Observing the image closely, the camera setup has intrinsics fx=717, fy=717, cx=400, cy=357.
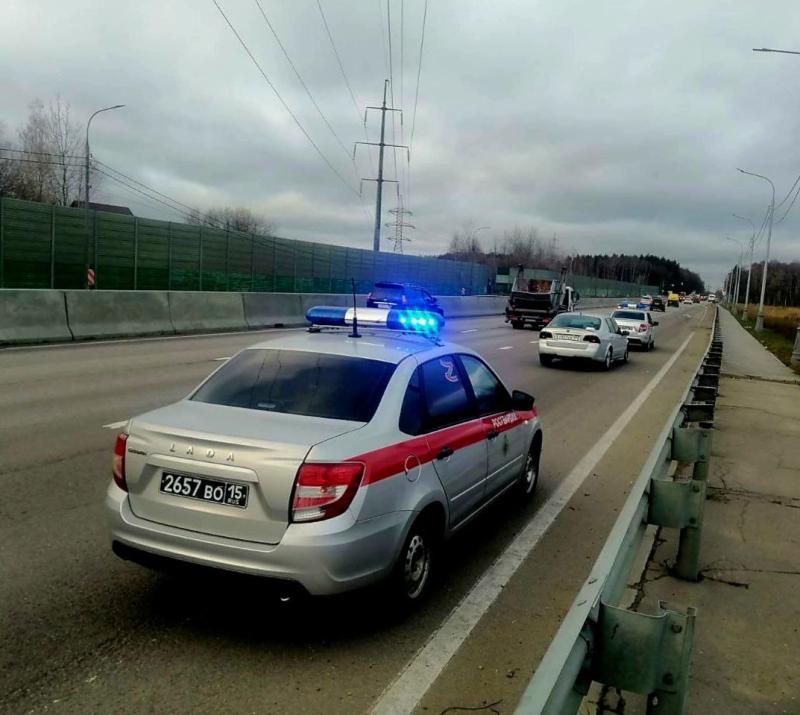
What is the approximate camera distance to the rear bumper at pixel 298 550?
3.40 meters

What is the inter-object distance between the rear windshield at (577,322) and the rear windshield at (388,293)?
360 inches

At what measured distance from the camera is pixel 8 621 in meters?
3.70

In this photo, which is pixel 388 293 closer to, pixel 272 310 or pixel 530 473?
pixel 272 310

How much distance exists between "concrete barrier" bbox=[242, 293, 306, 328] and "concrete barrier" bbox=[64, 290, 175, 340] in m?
4.06

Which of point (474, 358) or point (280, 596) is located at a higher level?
point (474, 358)

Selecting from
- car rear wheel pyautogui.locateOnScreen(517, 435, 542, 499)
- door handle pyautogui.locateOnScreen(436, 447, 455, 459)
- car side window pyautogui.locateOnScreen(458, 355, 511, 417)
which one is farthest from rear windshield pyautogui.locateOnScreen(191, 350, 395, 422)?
car rear wheel pyautogui.locateOnScreen(517, 435, 542, 499)

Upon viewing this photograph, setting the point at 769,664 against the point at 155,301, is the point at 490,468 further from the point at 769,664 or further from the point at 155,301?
the point at 155,301

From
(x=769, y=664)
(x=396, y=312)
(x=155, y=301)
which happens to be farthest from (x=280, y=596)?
(x=155, y=301)

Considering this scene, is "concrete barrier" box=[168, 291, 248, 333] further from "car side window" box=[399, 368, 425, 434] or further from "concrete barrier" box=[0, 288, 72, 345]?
"car side window" box=[399, 368, 425, 434]

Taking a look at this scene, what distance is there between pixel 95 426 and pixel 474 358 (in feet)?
15.9

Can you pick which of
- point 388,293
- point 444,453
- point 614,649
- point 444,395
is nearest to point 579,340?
point 388,293

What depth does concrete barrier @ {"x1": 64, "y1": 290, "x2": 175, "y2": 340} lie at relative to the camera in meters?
17.2

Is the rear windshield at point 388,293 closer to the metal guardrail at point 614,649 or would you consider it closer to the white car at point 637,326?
the white car at point 637,326

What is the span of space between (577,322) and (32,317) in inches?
512
